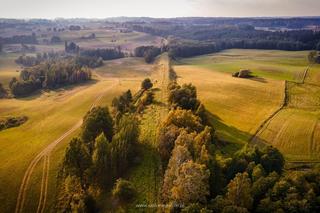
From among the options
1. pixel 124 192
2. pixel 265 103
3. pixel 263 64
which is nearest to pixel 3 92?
pixel 124 192

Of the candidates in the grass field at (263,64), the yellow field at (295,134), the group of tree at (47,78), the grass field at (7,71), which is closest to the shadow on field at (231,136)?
the yellow field at (295,134)

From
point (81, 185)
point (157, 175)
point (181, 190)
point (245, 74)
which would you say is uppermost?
point (245, 74)

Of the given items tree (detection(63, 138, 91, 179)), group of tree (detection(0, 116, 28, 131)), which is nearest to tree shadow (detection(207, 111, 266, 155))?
tree (detection(63, 138, 91, 179))

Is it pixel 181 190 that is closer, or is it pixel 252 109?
pixel 181 190

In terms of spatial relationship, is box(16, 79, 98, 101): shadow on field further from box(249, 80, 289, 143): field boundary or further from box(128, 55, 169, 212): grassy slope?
box(249, 80, 289, 143): field boundary

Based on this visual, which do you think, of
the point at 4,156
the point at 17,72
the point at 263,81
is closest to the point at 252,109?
the point at 263,81

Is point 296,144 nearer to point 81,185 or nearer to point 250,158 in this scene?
point 250,158

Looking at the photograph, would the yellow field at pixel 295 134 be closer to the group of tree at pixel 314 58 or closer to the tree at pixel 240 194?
the tree at pixel 240 194
